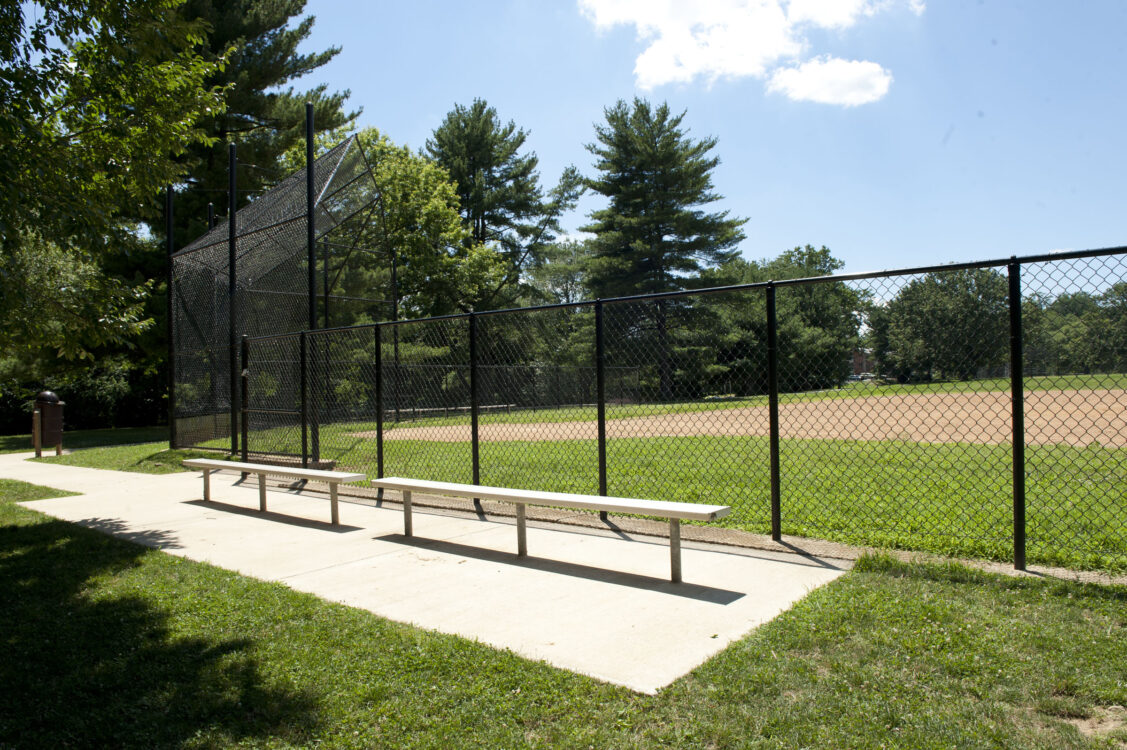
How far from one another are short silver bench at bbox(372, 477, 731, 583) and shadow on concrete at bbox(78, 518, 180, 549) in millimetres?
1852

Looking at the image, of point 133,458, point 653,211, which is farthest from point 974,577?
point 653,211

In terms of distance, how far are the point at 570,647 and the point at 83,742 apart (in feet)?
6.66

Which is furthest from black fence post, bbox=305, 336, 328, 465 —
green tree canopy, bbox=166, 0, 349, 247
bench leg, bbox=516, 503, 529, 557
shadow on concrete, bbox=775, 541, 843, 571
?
green tree canopy, bbox=166, 0, 349, 247

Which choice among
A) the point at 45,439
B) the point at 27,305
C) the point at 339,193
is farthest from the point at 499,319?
the point at 27,305

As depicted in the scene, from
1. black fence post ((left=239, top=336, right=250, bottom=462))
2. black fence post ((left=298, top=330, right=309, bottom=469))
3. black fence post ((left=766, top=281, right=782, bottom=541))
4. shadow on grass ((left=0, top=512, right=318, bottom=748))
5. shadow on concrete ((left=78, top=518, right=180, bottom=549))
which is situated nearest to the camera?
shadow on grass ((left=0, top=512, right=318, bottom=748))

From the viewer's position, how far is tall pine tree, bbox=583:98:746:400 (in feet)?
117

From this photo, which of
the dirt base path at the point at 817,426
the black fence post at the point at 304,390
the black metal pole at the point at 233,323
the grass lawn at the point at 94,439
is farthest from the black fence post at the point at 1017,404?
the grass lawn at the point at 94,439

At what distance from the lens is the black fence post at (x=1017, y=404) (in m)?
4.33

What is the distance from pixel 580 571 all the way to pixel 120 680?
107 inches

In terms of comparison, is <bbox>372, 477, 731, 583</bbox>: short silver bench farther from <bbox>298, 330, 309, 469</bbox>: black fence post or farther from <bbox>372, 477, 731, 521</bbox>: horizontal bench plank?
<bbox>298, 330, 309, 469</bbox>: black fence post

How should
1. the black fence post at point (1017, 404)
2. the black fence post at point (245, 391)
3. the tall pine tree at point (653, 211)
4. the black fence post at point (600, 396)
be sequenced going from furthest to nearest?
the tall pine tree at point (653, 211) → the black fence post at point (245, 391) → the black fence post at point (600, 396) → the black fence post at point (1017, 404)

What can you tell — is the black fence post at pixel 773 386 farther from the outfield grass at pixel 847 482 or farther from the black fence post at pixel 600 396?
the black fence post at pixel 600 396

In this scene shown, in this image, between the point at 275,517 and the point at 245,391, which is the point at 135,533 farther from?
the point at 245,391

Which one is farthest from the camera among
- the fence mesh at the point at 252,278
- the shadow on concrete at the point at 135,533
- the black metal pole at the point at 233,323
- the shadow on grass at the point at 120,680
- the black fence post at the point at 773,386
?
the black metal pole at the point at 233,323
